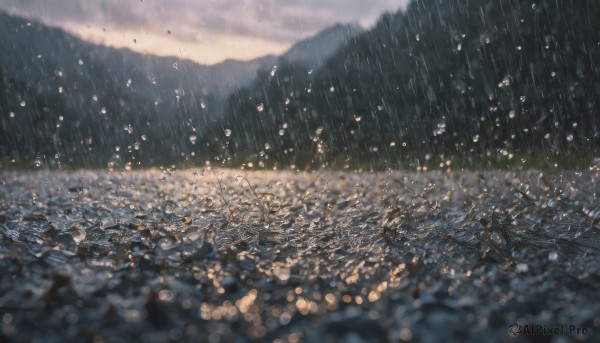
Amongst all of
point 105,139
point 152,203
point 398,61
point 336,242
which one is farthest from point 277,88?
point 336,242

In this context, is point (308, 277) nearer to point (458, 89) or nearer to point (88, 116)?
point (458, 89)

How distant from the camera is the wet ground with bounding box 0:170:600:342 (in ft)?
6.40

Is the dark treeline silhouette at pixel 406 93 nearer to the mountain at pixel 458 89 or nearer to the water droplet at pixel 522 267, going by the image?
the mountain at pixel 458 89

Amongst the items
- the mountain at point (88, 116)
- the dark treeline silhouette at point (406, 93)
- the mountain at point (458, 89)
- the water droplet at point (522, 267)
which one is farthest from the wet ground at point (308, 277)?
the mountain at point (88, 116)

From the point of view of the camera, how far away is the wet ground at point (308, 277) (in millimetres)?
1952

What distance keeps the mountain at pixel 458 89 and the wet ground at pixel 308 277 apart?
24.8ft

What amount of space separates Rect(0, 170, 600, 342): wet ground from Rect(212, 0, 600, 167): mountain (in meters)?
7.56

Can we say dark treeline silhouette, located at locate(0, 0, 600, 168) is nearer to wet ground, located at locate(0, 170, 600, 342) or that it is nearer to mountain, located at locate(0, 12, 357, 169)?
mountain, located at locate(0, 12, 357, 169)

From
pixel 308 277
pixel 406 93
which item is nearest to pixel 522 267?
pixel 308 277

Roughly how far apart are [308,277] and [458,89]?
3035 cm

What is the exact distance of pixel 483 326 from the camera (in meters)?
1.96

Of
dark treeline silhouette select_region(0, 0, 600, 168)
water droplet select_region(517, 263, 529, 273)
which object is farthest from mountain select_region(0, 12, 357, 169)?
water droplet select_region(517, 263, 529, 273)

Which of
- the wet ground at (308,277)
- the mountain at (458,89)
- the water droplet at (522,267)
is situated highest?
the mountain at (458,89)

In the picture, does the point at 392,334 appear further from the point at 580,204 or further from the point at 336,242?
the point at 580,204
